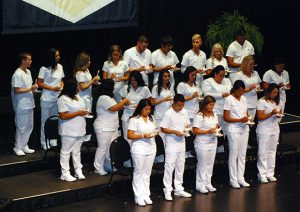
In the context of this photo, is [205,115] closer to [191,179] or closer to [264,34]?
[191,179]

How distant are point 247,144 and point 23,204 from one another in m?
4.14

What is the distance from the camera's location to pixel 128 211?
38.7 ft

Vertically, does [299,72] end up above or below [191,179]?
above

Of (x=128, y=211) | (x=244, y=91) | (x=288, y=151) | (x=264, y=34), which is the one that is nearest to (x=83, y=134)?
(x=128, y=211)

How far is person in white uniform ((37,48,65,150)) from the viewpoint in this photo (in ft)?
42.0

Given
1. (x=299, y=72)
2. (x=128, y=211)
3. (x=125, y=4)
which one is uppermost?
(x=125, y=4)

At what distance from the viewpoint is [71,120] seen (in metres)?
12.2

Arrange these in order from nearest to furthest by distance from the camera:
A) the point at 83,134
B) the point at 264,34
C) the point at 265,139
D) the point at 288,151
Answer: the point at 83,134 → the point at 265,139 → the point at 288,151 → the point at 264,34

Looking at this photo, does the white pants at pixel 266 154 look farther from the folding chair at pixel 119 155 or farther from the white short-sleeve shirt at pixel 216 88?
the folding chair at pixel 119 155

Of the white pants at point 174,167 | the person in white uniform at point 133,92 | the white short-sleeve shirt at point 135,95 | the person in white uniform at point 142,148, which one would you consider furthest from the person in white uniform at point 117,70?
the white pants at point 174,167

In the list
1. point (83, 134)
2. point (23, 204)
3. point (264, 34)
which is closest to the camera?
point (23, 204)

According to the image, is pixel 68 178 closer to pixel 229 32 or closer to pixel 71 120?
pixel 71 120

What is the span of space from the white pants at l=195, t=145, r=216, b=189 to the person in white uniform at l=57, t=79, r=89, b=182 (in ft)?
5.73

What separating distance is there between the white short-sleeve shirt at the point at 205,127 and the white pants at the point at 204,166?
77 millimetres
